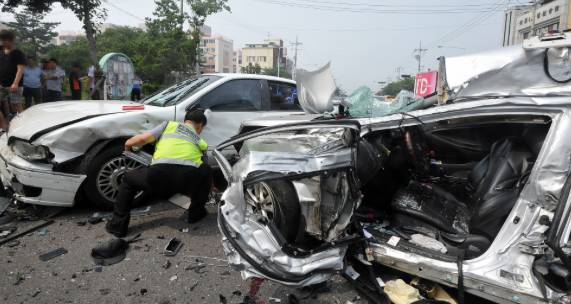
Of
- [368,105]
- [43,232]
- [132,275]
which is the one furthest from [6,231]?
[368,105]

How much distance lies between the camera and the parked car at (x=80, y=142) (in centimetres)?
361

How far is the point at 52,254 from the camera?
10.5 feet

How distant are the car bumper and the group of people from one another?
2.53 m

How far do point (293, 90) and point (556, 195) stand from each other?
3918mm

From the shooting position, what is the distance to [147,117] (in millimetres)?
4148

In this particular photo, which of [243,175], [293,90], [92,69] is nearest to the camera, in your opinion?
[243,175]

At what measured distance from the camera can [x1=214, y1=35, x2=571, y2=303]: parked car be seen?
2.13 meters

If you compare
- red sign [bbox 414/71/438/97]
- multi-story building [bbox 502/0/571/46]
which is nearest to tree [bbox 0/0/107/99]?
red sign [bbox 414/71/438/97]

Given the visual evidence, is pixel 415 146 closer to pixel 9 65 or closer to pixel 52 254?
pixel 52 254

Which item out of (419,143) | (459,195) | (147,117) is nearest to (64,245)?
(147,117)

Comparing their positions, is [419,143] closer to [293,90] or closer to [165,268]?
[165,268]

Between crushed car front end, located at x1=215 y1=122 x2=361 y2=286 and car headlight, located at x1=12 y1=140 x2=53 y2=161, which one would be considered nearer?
crushed car front end, located at x1=215 y1=122 x2=361 y2=286

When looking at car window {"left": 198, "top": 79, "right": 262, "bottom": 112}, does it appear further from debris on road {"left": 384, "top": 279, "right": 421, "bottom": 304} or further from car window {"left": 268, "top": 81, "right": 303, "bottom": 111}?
debris on road {"left": 384, "top": 279, "right": 421, "bottom": 304}

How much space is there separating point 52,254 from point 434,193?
3.35m
